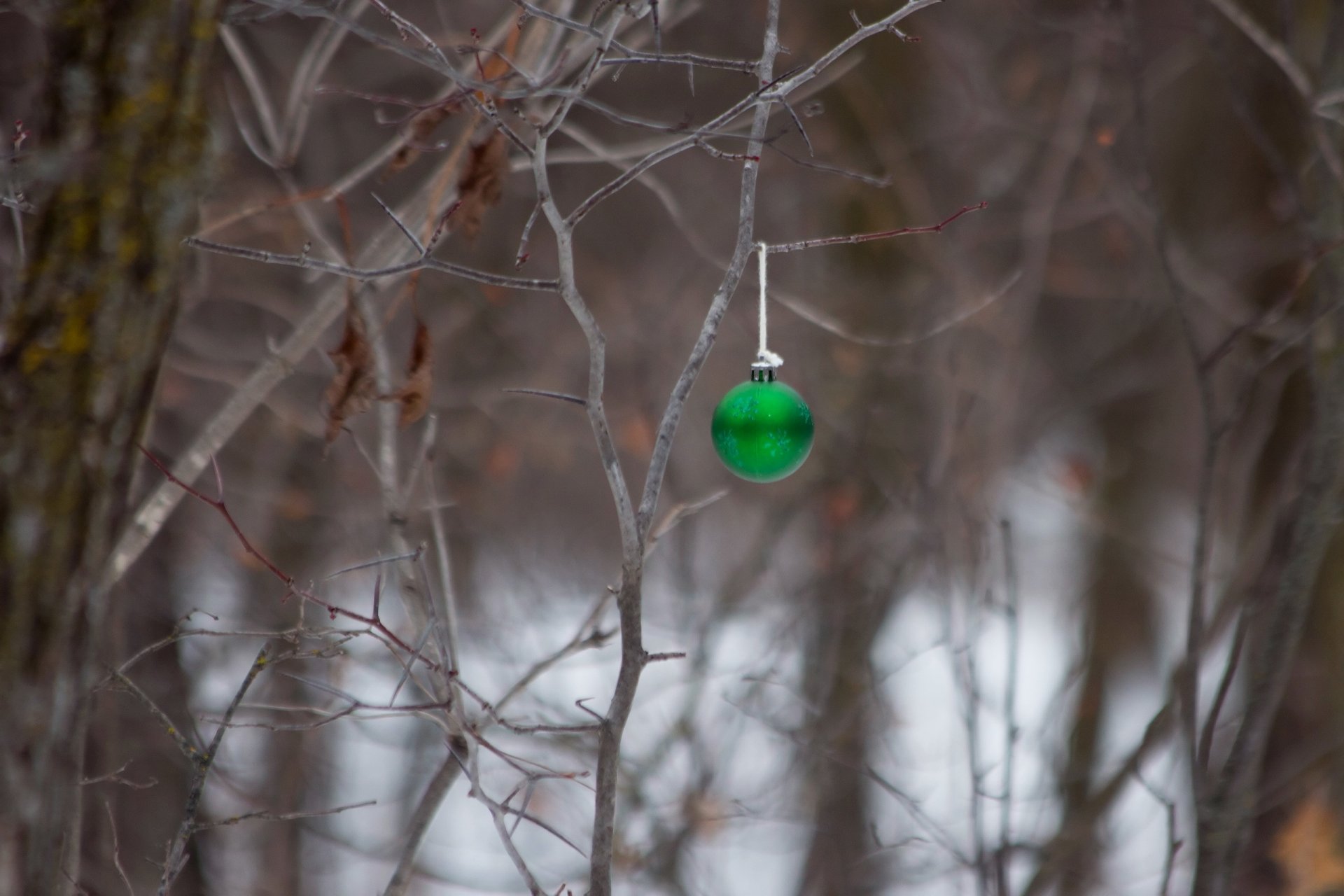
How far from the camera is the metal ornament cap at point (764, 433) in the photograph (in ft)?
5.11

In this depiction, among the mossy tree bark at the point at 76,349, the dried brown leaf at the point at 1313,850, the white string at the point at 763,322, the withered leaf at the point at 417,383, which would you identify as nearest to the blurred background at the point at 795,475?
the dried brown leaf at the point at 1313,850

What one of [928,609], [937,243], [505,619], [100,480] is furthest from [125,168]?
[928,609]

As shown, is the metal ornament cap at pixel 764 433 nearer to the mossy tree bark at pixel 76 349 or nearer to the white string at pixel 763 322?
the white string at pixel 763 322

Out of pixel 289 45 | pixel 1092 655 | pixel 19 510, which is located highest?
pixel 289 45

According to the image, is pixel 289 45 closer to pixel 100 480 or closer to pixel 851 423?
pixel 851 423

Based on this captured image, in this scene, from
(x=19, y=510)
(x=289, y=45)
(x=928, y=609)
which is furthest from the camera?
(x=928, y=609)

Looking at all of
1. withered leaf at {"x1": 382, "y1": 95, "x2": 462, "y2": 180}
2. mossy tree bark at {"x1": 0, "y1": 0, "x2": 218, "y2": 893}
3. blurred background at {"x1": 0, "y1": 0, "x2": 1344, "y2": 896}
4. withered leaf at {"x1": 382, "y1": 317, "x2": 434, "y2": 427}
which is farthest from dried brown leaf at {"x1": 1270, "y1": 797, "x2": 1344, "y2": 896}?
mossy tree bark at {"x1": 0, "y1": 0, "x2": 218, "y2": 893}

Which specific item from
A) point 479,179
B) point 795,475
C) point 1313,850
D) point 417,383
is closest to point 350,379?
point 417,383

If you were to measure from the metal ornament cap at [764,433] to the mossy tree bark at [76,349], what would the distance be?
79cm

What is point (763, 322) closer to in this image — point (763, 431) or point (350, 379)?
point (763, 431)

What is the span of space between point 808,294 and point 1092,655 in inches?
102

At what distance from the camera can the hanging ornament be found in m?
1.56

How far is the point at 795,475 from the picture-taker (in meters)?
4.01

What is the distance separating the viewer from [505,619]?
3938mm
